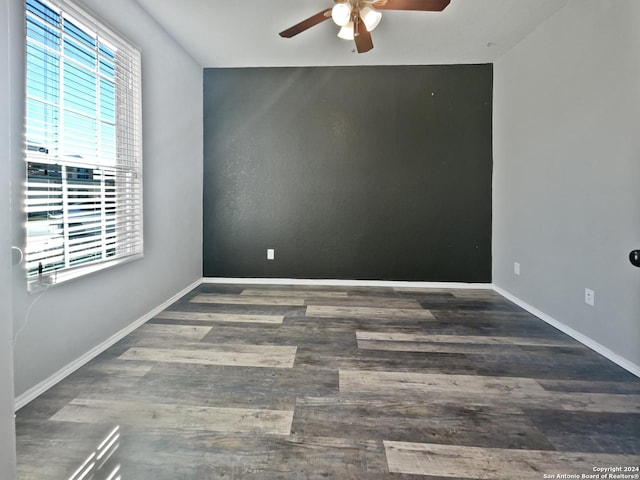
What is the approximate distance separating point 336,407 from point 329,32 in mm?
3020

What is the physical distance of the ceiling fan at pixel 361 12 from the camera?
204 centimetres

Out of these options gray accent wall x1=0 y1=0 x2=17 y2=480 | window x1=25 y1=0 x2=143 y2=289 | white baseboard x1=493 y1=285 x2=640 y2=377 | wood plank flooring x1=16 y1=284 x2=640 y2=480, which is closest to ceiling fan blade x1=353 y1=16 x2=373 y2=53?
window x1=25 y1=0 x2=143 y2=289

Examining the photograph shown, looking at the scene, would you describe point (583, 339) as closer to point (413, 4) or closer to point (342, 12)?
point (413, 4)

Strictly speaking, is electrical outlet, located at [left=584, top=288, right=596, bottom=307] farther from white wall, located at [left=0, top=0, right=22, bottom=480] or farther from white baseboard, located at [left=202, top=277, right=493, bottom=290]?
white wall, located at [left=0, top=0, right=22, bottom=480]

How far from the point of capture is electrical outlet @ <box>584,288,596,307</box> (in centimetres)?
236

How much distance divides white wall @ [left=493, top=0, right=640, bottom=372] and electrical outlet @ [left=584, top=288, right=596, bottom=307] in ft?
0.11

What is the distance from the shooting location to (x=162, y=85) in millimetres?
3055

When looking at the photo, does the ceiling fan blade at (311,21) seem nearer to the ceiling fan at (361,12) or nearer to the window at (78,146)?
the ceiling fan at (361,12)

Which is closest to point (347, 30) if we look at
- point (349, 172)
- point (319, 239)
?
point (349, 172)

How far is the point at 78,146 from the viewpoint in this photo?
203 centimetres

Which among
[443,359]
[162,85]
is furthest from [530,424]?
[162,85]

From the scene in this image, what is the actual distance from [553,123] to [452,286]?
1945 mm

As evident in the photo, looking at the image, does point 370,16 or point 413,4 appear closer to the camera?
point 413,4

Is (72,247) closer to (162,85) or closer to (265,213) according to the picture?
(162,85)
